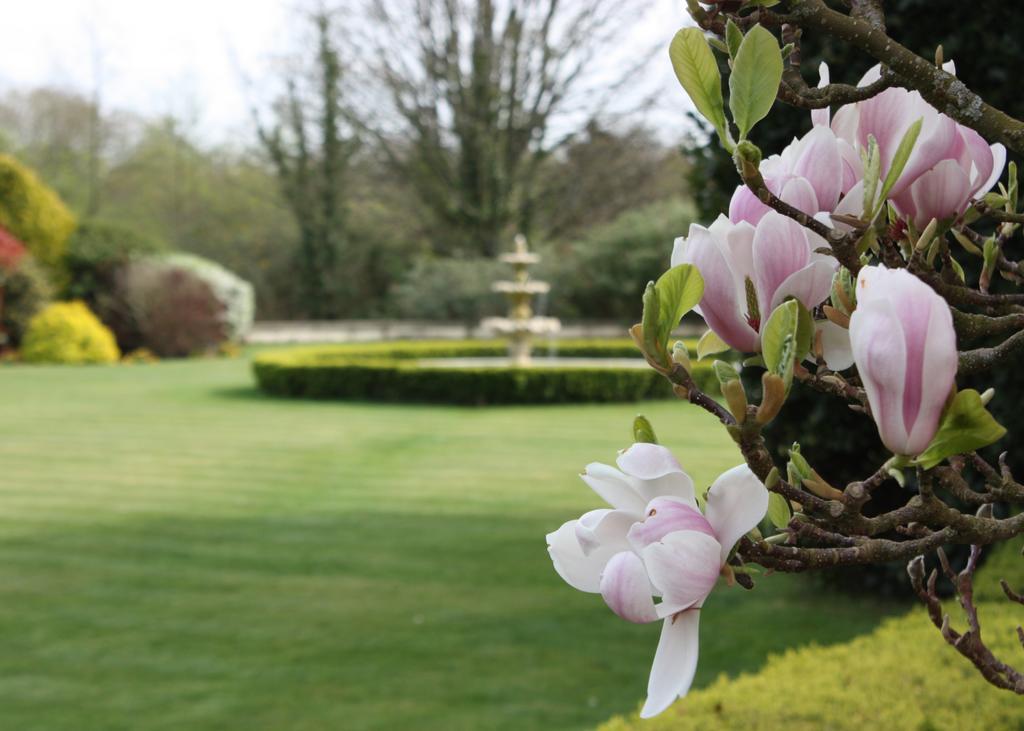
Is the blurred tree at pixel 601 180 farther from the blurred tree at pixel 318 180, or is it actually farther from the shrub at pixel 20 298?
the shrub at pixel 20 298

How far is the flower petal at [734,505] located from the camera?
0.73 metres

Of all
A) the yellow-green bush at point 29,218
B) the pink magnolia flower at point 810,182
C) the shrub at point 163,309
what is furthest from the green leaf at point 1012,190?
the yellow-green bush at point 29,218

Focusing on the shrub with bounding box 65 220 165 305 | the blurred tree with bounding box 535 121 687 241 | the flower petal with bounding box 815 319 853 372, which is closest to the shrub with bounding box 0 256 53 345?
the shrub with bounding box 65 220 165 305

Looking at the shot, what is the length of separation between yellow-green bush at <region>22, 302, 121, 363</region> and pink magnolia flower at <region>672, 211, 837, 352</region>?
61.1 feet

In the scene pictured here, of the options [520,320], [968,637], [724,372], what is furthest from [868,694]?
[520,320]

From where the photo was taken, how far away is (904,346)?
0.60m

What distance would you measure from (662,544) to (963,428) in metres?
0.20

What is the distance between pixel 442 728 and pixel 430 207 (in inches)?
853

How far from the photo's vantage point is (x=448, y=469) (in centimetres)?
796

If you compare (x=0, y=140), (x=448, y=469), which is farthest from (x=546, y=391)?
(x=0, y=140)

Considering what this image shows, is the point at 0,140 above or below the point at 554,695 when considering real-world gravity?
above

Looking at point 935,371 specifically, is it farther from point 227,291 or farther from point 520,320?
point 227,291

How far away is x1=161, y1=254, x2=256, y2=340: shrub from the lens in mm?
20328

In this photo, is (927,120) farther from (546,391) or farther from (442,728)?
(546,391)
